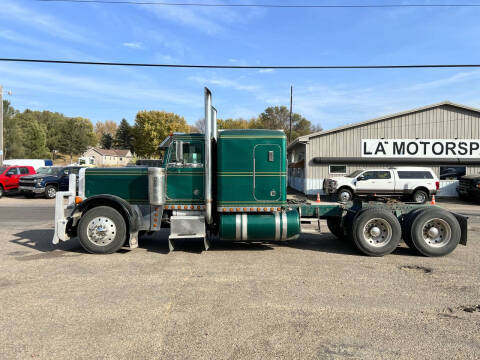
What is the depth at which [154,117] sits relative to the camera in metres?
65.9

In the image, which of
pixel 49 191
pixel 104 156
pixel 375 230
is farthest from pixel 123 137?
pixel 375 230

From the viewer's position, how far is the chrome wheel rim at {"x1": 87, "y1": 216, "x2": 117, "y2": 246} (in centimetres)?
701

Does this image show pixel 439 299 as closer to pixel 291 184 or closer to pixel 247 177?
pixel 247 177

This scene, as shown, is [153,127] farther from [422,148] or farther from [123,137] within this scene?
[422,148]

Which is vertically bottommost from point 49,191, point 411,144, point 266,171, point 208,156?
point 49,191

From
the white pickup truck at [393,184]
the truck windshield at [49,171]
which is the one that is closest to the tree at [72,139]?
the truck windshield at [49,171]

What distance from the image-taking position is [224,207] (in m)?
7.13

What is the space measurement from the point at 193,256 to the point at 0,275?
3.30 m

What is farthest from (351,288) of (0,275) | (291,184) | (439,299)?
(291,184)

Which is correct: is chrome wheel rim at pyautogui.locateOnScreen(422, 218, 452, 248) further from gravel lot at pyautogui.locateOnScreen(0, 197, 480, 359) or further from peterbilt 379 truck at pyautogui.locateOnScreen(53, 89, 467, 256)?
gravel lot at pyautogui.locateOnScreen(0, 197, 480, 359)

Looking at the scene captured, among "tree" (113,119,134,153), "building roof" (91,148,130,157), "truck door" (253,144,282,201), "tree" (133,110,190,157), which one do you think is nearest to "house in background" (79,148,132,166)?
"building roof" (91,148,130,157)

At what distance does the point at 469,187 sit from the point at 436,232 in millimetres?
15554

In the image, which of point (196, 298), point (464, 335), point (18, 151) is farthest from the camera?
point (18, 151)

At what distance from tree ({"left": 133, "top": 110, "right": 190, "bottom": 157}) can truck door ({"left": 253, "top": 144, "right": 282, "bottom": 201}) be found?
59612 millimetres
